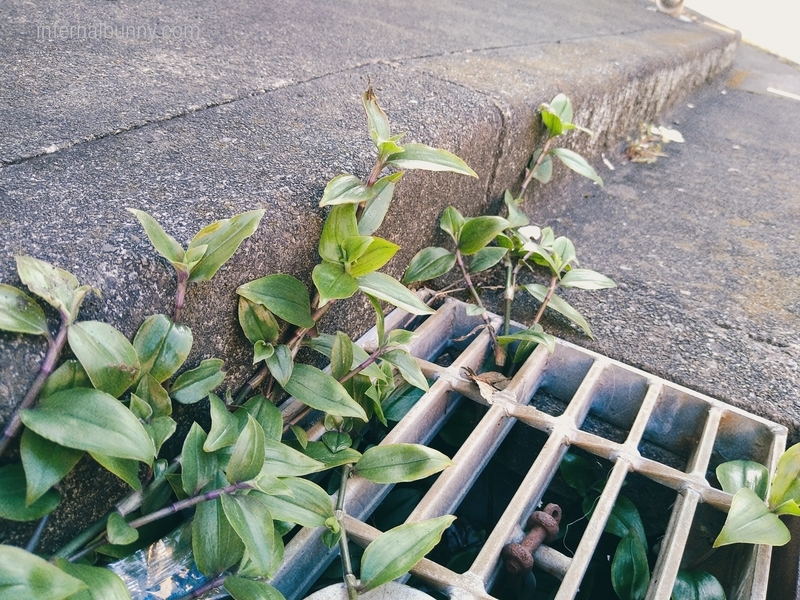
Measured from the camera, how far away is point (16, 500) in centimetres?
61

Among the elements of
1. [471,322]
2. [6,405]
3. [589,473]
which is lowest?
[589,473]

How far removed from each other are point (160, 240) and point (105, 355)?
0.48 ft

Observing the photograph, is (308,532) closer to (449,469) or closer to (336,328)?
(449,469)

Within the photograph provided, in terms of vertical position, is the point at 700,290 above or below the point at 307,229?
below

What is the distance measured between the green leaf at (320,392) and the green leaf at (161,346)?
172 mm

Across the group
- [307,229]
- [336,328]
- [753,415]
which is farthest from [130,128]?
[753,415]

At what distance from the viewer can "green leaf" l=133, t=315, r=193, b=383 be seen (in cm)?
71

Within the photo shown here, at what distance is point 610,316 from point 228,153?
0.81 metres

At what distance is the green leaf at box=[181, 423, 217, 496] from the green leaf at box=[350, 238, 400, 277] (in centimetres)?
29

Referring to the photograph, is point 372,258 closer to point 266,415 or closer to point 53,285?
point 266,415

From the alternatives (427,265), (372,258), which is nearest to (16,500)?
(372,258)

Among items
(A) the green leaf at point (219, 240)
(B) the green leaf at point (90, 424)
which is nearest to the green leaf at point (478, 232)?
(A) the green leaf at point (219, 240)

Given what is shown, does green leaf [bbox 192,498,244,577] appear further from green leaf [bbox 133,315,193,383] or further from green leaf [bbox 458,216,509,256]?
green leaf [bbox 458,216,509,256]

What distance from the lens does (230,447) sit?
754 millimetres
